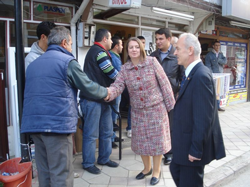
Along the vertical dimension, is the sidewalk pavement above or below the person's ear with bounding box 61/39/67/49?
below

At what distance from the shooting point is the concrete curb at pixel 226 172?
11.1 feet

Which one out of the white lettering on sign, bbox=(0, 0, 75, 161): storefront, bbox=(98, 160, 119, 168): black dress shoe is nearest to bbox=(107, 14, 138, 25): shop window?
bbox=(0, 0, 75, 161): storefront

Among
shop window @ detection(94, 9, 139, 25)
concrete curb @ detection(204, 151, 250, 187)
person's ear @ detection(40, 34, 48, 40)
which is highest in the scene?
shop window @ detection(94, 9, 139, 25)

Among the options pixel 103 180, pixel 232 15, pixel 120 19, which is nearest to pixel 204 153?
pixel 103 180

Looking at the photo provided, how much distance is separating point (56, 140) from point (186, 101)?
1270 mm

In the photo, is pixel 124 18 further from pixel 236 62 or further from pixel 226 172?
pixel 236 62

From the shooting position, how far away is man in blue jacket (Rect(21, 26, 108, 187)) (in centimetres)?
214

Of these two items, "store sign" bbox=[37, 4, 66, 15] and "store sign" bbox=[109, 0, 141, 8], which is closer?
"store sign" bbox=[109, 0, 141, 8]

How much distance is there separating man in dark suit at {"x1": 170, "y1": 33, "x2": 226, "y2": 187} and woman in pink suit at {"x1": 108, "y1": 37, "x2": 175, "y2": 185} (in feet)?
2.59

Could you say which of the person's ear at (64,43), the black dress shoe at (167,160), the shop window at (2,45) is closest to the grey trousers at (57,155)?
the person's ear at (64,43)

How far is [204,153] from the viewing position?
2.00m

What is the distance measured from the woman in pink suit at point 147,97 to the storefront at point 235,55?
646 centimetres

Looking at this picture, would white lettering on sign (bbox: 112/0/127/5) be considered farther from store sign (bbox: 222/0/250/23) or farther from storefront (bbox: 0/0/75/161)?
store sign (bbox: 222/0/250/23)

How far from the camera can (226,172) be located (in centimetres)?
366
